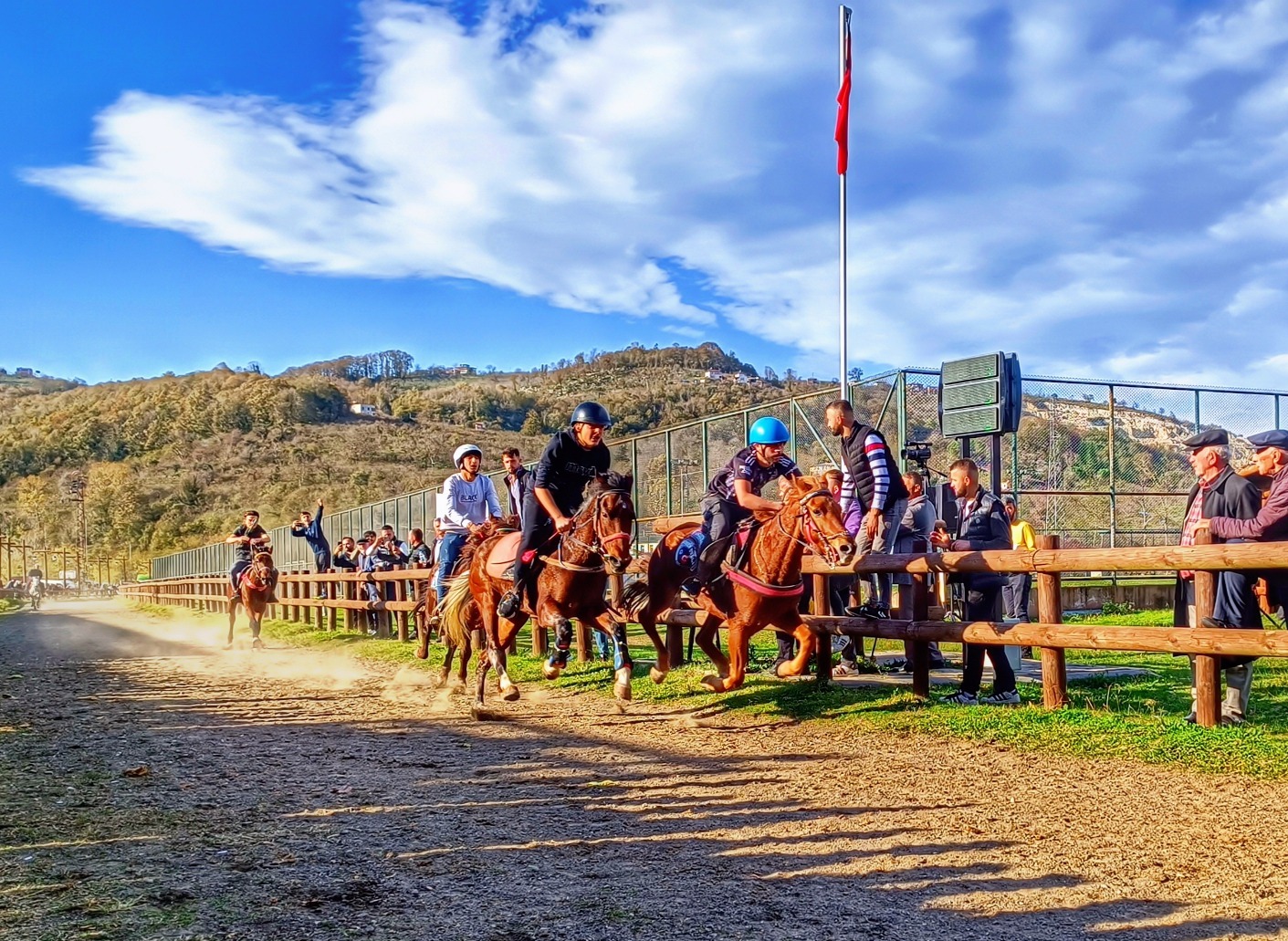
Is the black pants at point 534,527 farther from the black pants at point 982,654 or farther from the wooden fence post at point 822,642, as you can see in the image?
the black pants at point 982,654

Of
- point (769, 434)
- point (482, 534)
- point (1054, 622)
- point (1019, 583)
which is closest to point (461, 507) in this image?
point (482, 534)

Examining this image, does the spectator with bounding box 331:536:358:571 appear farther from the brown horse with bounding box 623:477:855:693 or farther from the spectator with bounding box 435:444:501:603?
the brown horse with bounding box 623:477:855:693

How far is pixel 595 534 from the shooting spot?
9.48 m

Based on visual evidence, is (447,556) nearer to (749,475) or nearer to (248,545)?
(749,475)

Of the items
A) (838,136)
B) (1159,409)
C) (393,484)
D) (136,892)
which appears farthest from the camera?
(393,484)

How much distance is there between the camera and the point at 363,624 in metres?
23.0

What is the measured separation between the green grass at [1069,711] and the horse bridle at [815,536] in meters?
1.45

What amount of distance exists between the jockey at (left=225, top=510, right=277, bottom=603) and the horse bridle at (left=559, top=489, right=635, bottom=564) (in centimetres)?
1360

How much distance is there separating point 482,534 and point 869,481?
4.15 meters

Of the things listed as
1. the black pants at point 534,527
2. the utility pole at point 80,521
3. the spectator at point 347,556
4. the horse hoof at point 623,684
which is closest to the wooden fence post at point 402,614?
the spectator at point 347,556

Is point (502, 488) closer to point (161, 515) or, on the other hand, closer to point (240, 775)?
point (240, 775)

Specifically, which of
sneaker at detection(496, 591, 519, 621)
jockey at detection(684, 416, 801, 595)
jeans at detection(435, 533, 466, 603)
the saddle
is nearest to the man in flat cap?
jockey at detection(684, 416, 801, 595)

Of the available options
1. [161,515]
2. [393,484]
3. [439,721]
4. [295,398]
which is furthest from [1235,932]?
[295,398]

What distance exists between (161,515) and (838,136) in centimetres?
10457
